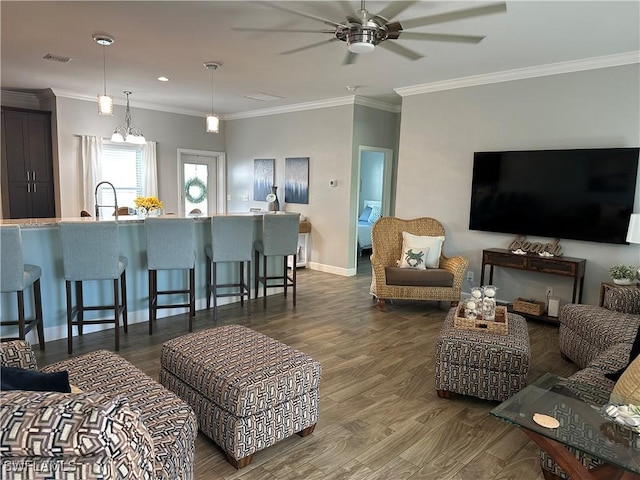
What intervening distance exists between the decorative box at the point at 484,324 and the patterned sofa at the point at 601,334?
52cm

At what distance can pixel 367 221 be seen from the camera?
29.2 ft

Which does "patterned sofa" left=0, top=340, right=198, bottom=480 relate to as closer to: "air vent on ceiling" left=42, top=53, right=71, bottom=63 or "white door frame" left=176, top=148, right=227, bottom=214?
"air vent on ceiling" left=42, top=53, right=71, bottom=63

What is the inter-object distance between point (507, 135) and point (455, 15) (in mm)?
2153

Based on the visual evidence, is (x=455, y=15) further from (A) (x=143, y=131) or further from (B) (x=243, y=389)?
(A) (x=143, y=131)

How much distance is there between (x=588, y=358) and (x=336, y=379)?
1865 millimetres

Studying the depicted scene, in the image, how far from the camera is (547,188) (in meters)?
4.66

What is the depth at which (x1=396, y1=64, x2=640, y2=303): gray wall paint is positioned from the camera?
4.27 metres

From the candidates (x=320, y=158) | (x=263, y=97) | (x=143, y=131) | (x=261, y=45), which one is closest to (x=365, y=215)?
(x=320, y=158)

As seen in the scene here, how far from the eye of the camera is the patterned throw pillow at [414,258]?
5.09 meters

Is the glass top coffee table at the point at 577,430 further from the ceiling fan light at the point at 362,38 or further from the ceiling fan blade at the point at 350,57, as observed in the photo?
the ceiling fan blade at the point at 350,57

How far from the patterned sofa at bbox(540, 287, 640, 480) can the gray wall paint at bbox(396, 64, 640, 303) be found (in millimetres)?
1075

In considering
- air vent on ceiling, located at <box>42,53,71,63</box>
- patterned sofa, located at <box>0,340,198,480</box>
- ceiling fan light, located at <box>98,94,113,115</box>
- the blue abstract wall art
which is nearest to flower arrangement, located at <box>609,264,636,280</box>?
patterned sofa, located at <box>0,340,198,480</box>

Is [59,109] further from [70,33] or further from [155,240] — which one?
[155,240]

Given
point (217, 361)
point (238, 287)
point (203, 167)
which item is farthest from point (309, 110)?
point (217, 361)
